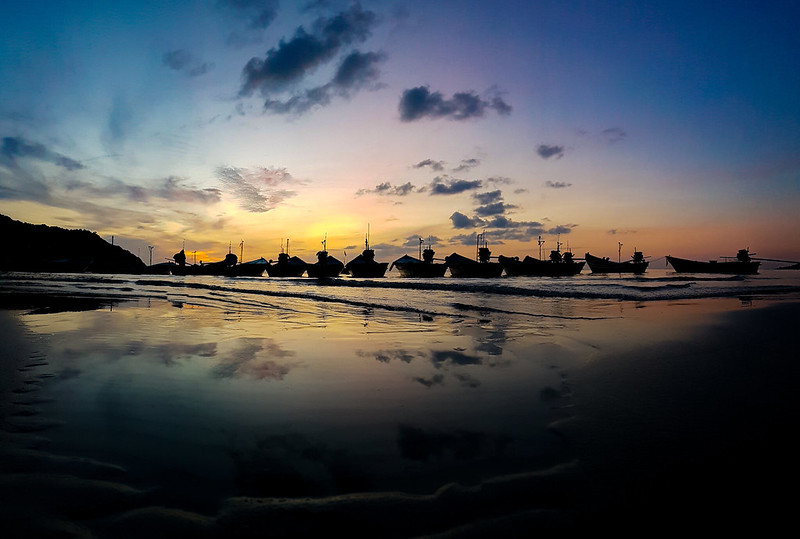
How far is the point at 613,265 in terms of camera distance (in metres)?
139

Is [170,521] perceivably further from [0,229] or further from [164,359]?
[0,229]

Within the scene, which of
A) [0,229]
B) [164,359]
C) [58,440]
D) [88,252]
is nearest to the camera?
[58,440]

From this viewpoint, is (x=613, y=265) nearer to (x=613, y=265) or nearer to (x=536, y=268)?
(x=613, y=265)

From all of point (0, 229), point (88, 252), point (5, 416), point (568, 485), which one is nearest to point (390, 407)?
point (568, 485)

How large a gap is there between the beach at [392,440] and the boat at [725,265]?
416 ft

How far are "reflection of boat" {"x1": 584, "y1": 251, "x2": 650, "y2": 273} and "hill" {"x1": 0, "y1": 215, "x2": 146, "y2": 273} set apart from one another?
164525 mm

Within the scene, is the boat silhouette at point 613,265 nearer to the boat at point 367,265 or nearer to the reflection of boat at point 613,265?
the reflection of boat at point 613,265

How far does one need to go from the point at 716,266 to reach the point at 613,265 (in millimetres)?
32091

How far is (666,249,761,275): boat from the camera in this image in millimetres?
104375

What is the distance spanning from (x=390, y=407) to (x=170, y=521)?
2.44 metres

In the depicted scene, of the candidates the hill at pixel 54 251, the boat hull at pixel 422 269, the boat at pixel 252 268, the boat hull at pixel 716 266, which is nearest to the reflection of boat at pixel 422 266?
the boat hull at pixel 422 269

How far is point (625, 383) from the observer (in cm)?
521

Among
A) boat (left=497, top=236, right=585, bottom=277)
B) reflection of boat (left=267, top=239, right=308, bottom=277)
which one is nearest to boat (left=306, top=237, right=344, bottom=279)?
reflection of boat (left=267, top=239, right=308, bottom=277)

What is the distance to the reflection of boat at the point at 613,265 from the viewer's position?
136 meters
